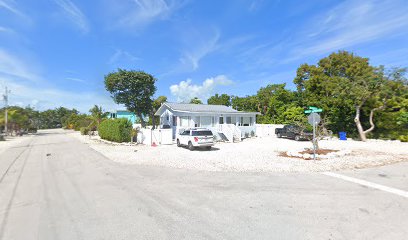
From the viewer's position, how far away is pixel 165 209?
499 cm

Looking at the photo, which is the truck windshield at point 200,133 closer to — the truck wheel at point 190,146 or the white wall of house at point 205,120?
the truck wheel at point 190,146

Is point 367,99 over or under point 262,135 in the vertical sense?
over

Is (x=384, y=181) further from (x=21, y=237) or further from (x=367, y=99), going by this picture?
(x=367, y=99)

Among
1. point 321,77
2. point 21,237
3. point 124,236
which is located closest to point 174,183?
point 124,236

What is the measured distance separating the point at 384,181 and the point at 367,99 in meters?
17.1

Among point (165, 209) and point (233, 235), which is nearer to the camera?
point (233, 235)

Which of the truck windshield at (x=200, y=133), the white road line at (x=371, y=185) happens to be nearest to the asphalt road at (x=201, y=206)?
the white road line at (x=371, y=185)

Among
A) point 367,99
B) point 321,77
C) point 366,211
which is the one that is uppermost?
point 321,77

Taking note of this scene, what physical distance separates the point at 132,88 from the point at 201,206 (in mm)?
30538

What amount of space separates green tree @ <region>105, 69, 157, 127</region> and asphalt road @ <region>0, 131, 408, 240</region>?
2540 centimetres

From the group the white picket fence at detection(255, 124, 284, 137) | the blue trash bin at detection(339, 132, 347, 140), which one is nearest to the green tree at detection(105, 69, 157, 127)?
the white picket fence at detection(255, 124, 284, 137)

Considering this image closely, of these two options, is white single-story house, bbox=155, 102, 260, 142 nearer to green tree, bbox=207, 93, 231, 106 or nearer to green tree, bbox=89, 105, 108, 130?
green tree, bbox=89, 105, 108, 130

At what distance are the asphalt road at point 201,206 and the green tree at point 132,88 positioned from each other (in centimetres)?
2540

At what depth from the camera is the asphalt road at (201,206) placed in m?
3.91
